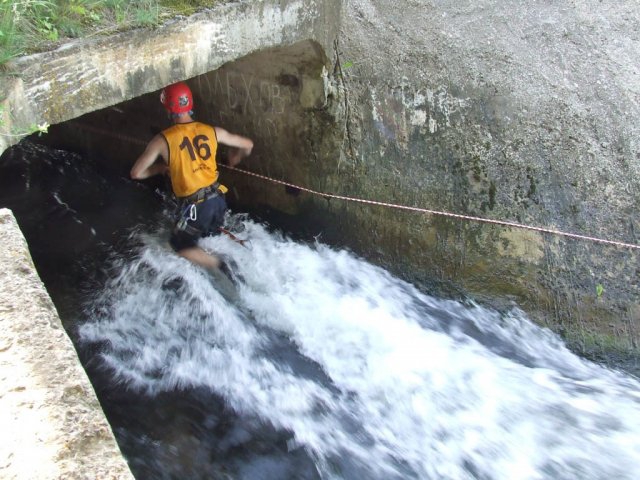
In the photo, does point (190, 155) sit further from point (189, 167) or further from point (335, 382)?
point (335, 382)

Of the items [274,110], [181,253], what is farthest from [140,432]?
[274,110]

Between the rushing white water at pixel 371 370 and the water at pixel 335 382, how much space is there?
12mm

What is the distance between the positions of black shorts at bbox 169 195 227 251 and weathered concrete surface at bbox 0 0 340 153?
1.48 meters

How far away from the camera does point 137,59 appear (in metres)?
3.46

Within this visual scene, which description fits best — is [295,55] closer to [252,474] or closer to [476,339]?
[476,339]

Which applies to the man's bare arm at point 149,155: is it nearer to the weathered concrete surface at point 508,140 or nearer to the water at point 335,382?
the water at point 335,382

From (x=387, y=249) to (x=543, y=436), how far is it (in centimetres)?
218

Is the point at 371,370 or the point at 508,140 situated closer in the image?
the point at 371,370

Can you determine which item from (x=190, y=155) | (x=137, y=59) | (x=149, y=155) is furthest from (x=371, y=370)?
(x=137, y=59)

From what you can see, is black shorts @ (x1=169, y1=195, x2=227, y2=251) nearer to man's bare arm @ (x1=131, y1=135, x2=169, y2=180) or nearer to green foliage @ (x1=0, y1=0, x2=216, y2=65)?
man's bare arm @ (x1=131, y1=135, x2=169, y2=180)

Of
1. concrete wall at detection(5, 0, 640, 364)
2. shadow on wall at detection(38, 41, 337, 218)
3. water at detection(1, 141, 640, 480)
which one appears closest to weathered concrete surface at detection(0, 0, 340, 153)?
concrete wall at detection(5, 0, 640, 364)

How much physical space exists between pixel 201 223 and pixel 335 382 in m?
2.00

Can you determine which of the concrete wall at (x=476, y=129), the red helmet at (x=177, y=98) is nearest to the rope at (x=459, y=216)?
the concrete wall at (x=476, y=129)

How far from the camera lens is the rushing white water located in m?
3.83
